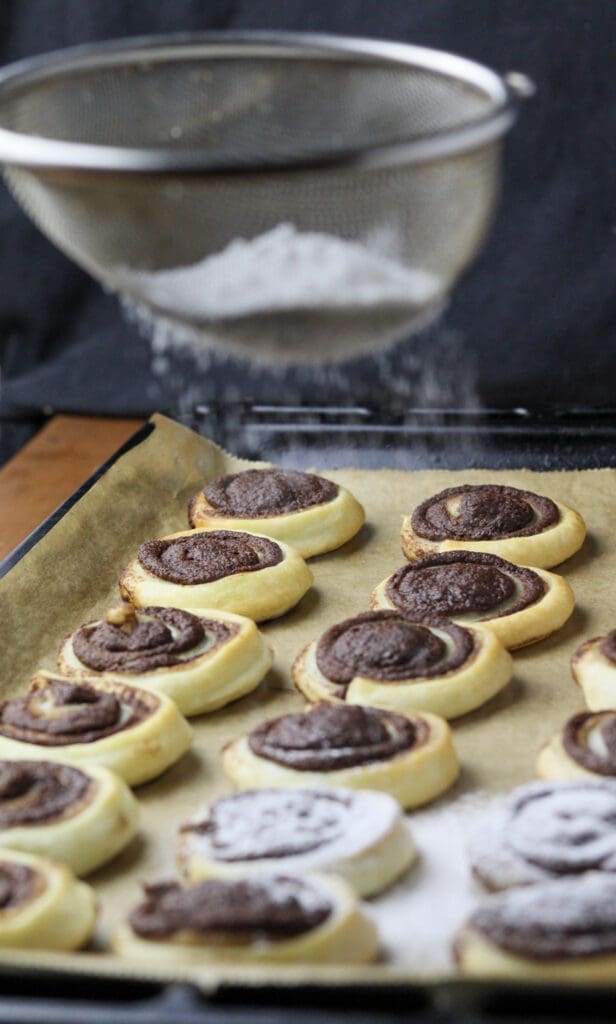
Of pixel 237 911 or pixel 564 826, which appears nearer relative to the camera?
pixel 237 911

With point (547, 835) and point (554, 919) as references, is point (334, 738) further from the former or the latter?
point (554, 919)

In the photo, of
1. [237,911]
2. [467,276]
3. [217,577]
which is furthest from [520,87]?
[467,276]

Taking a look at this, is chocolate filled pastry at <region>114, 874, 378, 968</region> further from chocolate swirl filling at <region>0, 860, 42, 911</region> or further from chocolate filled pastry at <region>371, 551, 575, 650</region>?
chocolate filled pastry at <region>371, 551, 575, 650</region>

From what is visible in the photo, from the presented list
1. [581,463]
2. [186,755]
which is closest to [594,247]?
[581,463]

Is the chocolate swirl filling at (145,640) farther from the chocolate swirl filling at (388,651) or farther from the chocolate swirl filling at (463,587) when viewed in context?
the chocolate swirl filling at (463,587)

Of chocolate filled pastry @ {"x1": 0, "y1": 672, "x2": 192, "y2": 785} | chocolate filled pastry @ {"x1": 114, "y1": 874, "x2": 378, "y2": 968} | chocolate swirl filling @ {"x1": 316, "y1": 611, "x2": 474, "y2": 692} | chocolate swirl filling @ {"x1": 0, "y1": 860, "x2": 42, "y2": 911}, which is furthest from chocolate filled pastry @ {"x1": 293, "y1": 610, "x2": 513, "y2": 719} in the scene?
chocolate swirl filling @ {"x1": 0, "y1": 860, "x2": 42, "y2": 911}

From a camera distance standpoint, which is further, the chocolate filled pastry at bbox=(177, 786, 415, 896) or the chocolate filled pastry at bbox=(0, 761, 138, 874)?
the chocolate filled pastry at bbox=(0, 761, 138, 874)

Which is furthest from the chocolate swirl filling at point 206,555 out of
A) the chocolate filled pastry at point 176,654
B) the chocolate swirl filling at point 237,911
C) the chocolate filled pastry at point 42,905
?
the chocolate swirl filling at point 237,911

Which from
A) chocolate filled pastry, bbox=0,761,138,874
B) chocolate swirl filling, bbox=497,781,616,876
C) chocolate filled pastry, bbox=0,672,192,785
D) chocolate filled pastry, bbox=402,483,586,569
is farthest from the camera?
chocolate filled pastry, bbox=402,483,586,569
